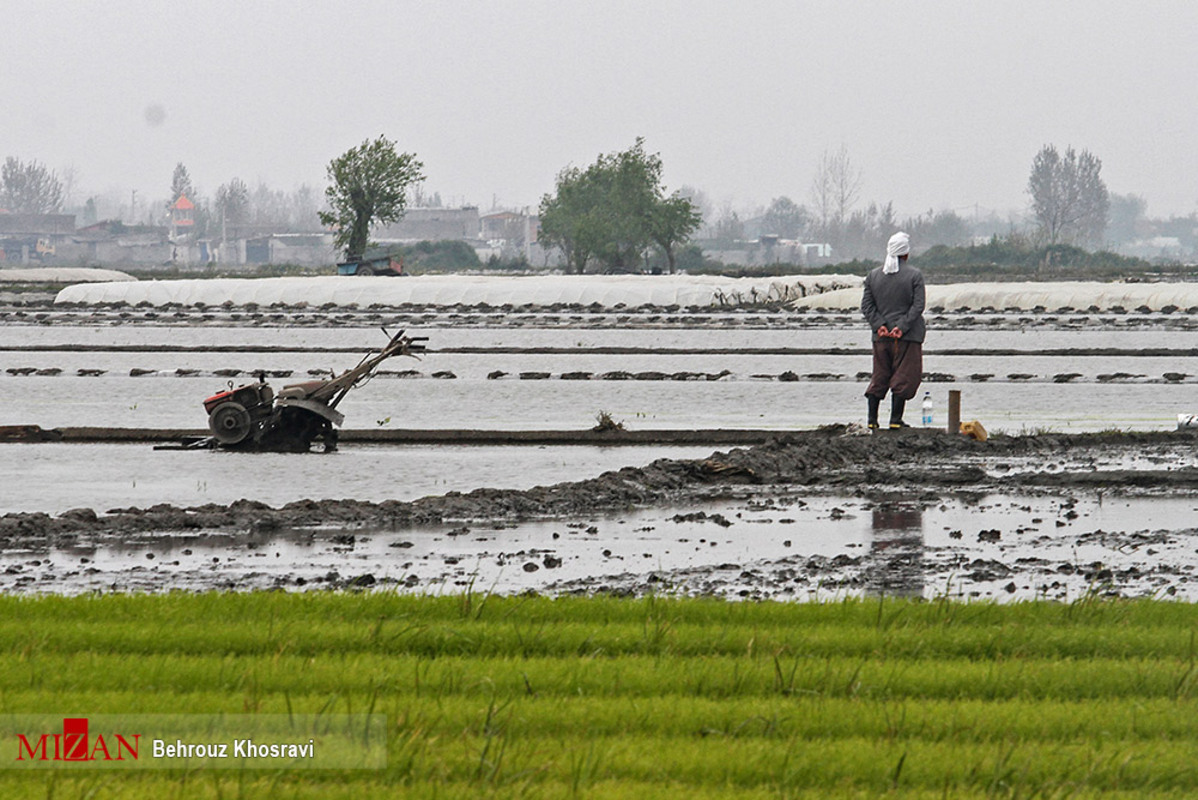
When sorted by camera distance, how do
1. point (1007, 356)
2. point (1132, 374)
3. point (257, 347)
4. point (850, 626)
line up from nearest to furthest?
point (850, 626)
point (1132, 374)
point (1007, 356)
point (257, 347)

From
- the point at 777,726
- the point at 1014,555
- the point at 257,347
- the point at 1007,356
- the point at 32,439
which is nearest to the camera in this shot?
the point at 777,726

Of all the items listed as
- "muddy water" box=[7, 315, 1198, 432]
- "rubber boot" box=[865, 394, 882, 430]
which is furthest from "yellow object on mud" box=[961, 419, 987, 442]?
"muddy water" box=[7, 315, 1198, 432]

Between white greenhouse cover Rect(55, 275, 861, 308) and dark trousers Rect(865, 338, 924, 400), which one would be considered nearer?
dark trousers Rect(865, 338, 924, 400)

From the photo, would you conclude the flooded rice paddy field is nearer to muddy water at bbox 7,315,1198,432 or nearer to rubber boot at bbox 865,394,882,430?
muddy water at bbox 7,315,1198,432

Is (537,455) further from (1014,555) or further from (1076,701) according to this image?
(1076,701)

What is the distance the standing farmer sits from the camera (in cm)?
1625

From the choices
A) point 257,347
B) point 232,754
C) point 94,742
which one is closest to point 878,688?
point 232,754

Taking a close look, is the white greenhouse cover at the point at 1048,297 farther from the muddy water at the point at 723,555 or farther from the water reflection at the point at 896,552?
the water reflection at the point at 896,552

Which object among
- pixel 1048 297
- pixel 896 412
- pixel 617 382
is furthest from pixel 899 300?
pixel 1048 297

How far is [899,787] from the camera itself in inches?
200

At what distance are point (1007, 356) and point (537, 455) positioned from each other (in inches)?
763

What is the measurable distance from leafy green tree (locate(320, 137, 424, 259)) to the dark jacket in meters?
72.7

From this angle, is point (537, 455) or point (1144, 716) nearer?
point (1144, 716)

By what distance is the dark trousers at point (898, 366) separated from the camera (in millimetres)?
16344
